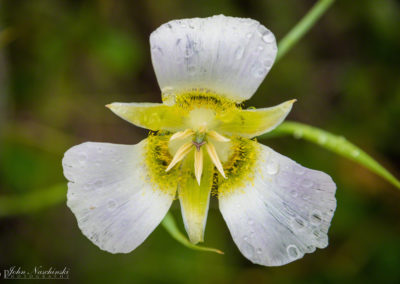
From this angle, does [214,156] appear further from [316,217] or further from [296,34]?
[296,34]

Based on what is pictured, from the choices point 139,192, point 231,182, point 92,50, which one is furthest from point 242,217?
point 92,50

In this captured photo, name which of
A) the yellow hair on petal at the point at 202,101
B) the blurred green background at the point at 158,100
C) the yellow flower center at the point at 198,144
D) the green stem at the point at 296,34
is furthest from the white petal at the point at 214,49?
the blurred green background at the point at 158,100

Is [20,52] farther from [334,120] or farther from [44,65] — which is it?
[334,120]

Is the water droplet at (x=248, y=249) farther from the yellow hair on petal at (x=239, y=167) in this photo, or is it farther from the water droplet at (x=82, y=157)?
the water droplet at (x=82, y=157)

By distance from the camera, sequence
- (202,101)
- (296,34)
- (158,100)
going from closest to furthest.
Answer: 1. (202,101)
2. (296,34)
3. (158,100)

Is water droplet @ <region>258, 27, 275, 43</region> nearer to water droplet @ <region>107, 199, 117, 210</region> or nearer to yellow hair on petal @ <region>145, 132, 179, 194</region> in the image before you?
yellow hair on petal @ <region>145, 132, 179, 194</region>

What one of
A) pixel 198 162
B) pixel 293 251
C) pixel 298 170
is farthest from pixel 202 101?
pixel 293 251
